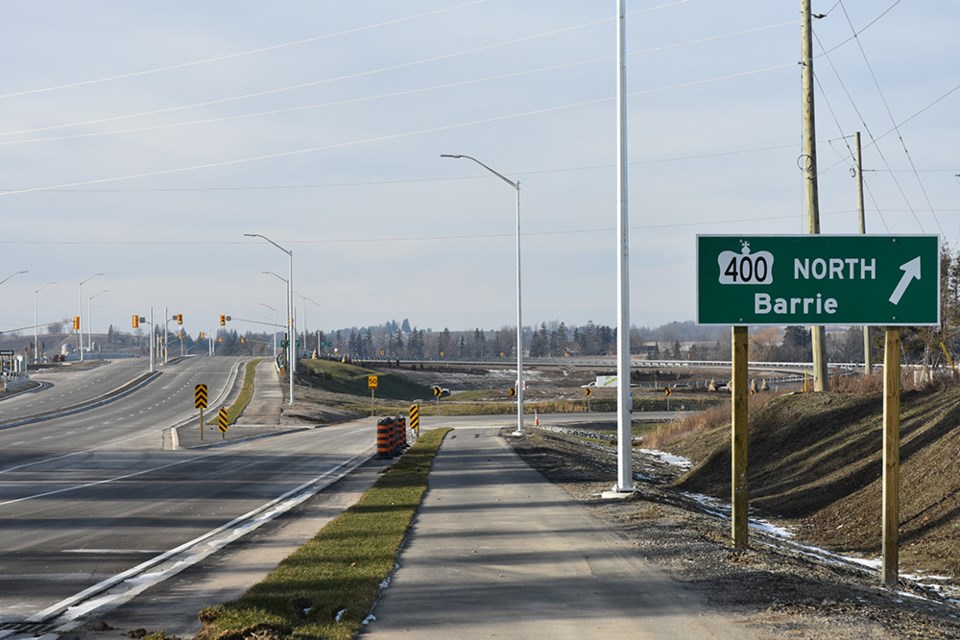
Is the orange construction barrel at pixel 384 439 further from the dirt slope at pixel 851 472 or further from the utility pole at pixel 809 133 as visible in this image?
the utility pole at pixel 809 133

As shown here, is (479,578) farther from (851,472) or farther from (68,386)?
(68,386)

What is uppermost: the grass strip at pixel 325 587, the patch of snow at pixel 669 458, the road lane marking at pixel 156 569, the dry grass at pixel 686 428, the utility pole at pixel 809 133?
the utility pole at pixel 809 133

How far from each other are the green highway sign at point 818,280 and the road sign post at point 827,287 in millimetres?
12

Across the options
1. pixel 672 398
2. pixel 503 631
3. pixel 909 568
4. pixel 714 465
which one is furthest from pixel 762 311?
pixel 672 398

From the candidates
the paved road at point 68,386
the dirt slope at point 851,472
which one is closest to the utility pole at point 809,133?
the dirt slope at point 851,472

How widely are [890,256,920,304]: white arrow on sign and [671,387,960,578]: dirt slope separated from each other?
405 centimetres

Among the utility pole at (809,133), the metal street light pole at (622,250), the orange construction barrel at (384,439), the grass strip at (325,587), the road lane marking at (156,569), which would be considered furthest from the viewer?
the orange construction barrel at (384,439)

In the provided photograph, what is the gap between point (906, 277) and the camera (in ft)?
41.0

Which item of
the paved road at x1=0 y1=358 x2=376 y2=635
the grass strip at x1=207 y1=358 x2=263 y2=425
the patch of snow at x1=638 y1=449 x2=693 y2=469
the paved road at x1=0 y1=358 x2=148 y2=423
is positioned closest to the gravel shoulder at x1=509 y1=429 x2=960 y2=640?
the paved road at x1=0 y1=358 x2=376 y2=635

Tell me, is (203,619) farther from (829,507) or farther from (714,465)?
(714,465)

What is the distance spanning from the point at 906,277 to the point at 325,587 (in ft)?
25.9

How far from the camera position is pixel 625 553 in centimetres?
1268

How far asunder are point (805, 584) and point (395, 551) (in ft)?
16.6

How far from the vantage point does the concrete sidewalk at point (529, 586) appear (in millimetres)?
8672
